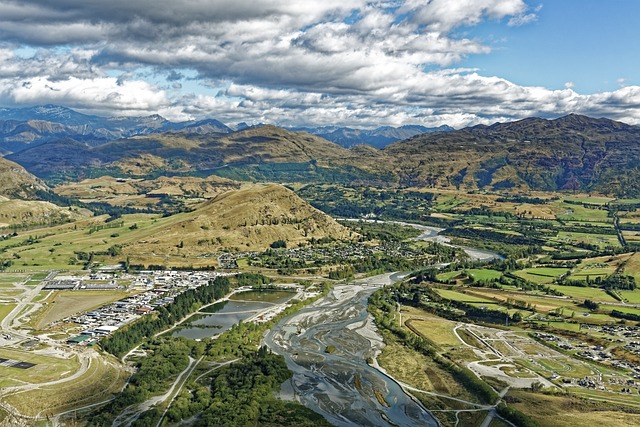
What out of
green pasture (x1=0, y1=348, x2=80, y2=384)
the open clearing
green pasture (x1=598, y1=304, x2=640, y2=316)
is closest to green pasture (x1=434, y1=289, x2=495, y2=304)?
green pasture (x1=598, y1=304, x2=640, y2=316)

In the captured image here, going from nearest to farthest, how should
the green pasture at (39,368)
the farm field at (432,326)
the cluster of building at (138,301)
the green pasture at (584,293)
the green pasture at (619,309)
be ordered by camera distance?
the green pasture at (39,368) → the farm field at (432,326) → the cluster of building at (138,301) → the green pasture at (619,309) → the green pasture at (584,293)

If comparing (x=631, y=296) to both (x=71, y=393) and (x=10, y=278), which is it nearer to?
(x=71, y=393)

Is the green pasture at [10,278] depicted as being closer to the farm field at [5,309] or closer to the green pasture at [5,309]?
the farm field at [5,309]

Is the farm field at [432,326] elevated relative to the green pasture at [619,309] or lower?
lower

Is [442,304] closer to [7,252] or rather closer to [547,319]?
[547,319]

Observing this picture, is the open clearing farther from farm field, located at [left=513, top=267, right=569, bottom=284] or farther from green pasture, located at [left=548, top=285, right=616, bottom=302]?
green pasture, located at [left=548, top=285, right=616, bottom=302]

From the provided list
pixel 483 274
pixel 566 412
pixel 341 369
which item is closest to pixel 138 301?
pixel 341 369

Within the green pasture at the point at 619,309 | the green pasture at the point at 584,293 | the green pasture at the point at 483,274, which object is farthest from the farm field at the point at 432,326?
the green pasture at the point at 584,293

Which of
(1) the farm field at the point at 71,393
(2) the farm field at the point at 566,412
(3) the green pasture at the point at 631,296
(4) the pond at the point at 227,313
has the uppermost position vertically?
(3) the green pasture at the point at 631,296
